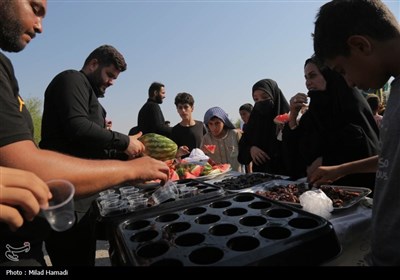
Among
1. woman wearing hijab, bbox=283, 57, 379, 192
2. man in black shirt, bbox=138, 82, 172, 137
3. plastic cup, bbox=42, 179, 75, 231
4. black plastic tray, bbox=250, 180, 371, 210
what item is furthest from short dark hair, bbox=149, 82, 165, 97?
plastic cup, bbox=42, 179, 75, 231

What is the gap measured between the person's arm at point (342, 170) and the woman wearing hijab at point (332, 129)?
2.26 ft

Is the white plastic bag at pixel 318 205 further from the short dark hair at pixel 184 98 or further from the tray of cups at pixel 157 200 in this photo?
the short dark hair at pixel 184 98

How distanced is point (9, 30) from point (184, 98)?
3955mm

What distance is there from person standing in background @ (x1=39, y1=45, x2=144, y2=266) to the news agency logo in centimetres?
79

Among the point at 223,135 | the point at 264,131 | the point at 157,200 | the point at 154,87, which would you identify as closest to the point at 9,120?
the point at 157,200

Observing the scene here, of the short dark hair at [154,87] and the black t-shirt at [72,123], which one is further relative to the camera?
the short dark hair at [154,87]

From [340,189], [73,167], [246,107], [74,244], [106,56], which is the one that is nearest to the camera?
[73,167]

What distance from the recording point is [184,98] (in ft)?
17.5

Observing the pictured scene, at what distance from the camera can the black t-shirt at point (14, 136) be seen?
3.81 ft

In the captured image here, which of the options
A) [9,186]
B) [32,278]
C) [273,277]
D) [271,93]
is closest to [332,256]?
[273,277]

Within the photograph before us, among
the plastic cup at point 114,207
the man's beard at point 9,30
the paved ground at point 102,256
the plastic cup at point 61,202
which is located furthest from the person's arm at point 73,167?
the paved ground at point 102,256

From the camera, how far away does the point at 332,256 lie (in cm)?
109

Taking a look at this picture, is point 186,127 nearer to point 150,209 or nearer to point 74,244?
point 74,244

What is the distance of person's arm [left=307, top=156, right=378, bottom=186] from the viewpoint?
1.71m
